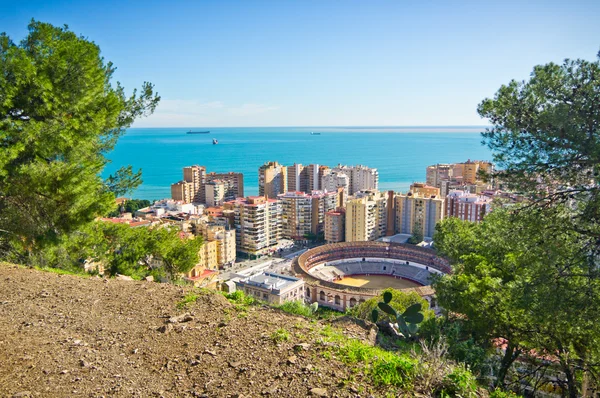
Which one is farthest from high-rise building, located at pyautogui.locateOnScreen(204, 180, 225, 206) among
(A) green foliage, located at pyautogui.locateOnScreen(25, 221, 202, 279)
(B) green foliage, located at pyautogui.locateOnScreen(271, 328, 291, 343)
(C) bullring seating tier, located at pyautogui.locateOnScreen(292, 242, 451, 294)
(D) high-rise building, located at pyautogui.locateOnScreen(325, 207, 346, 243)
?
(B) green foliage, located at pyautogui.locateOnScreen(271, 328, 291, 343)

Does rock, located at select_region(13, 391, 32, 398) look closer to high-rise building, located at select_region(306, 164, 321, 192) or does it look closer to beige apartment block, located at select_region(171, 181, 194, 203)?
beige apartment block, located at select_region(171, 181, 194, 203)

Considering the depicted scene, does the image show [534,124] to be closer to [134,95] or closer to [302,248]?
[134,95]

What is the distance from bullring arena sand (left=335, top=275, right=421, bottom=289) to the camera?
91.4 feet

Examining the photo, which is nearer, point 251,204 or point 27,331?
point 27,331

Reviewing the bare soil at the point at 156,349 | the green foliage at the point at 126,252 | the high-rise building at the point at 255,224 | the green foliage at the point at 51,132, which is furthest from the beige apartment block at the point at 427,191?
the bare soil at the point at 156,349

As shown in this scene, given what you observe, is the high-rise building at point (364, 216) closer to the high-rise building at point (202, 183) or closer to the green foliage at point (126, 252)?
the high-rise building at point (202, 183)

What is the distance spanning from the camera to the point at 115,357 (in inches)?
139

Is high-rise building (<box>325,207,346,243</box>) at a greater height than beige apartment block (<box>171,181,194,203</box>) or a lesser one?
lesser

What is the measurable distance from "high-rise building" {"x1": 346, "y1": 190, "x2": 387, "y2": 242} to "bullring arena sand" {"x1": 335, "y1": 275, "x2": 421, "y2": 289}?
16.5ft

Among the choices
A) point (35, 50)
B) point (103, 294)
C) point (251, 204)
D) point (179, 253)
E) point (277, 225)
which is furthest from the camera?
point (277, 225)

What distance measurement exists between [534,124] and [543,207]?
94 cm

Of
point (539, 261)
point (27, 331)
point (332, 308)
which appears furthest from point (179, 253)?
point (332, 308)

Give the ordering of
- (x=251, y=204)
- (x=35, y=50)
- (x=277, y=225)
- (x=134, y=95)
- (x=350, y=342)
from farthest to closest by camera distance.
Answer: (x=277, y=225), (x=251, y=204), (x=134, y=95), (x=35, y=50), (x=350, y=342)

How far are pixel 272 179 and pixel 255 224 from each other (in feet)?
60.0
